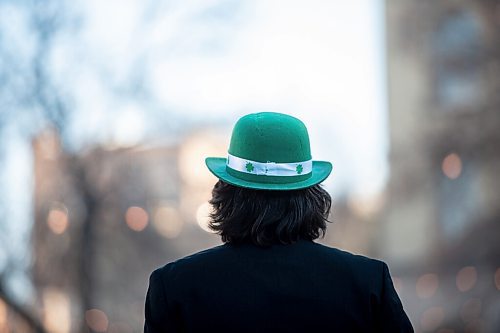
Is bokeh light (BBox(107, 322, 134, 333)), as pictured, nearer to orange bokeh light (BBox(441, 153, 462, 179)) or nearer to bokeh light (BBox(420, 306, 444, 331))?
orange bokeh light (BBox(441, 153, 462, 179))

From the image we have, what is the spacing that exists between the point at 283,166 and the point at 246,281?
13.8 inches

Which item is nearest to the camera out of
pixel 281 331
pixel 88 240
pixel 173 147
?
pixel 281 331

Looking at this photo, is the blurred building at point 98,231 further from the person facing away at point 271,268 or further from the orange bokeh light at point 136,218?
the person facing away at point 271,268

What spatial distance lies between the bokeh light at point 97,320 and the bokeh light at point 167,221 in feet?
9.18

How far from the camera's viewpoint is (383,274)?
2475 mm

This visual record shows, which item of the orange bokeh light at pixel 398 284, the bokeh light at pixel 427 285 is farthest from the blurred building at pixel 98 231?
the orange bokeh light at pixel 398 284

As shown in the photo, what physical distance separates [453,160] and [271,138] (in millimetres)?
17742

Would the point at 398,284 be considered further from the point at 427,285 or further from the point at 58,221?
the point at 58,221

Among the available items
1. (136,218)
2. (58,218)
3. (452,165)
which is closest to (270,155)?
(58,218)

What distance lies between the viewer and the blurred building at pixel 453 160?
61.2ft

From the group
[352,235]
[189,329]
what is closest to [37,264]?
[189,329]

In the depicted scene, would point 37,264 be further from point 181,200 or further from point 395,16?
point 395,16

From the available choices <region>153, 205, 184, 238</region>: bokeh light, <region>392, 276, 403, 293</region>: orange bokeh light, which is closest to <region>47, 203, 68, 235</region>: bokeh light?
<region>153, 205, 184, 238</region>: bokeh light

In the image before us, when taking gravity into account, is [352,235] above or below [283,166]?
below
